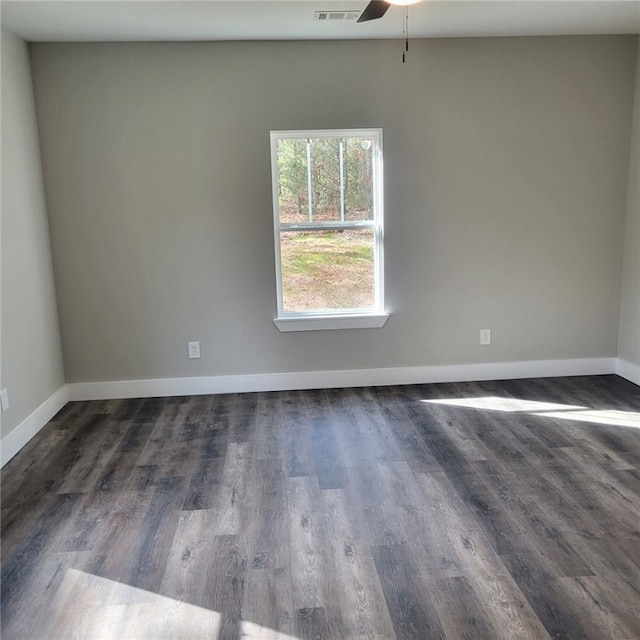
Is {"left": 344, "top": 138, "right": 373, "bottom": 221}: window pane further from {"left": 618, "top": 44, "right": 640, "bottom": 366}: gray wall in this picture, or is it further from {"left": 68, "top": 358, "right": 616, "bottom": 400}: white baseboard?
{"left": 618, "top": 44, "right": 640, "bottom": 366}: gray wall

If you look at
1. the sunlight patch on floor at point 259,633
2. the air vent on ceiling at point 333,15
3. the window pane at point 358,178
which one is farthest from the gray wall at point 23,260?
the window pane at point 358,178

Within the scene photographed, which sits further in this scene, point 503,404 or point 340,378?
point 340,378

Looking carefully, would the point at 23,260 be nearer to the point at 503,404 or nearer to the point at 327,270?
the point at 327,270

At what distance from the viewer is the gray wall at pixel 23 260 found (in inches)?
129

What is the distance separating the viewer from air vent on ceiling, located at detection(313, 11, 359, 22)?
3279mm

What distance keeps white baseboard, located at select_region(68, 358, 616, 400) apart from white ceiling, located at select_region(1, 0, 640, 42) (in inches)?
94.4

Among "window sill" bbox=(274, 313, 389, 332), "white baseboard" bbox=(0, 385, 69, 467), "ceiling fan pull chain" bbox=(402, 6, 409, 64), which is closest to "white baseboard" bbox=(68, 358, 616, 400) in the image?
"white baseboard" bbox=(0, 385, 69, 467)

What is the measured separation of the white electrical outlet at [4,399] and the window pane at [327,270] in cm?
195

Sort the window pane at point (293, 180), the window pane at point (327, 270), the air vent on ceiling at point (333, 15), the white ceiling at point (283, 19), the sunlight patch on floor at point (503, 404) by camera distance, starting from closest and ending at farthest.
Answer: the white ceiling at point (283, 19)
the air vent on ceiling at point (333, 15)
the sunlight patch on floor at point (503, 404)
the window pane at point (293, 180)
the window pane at point (327, 270)

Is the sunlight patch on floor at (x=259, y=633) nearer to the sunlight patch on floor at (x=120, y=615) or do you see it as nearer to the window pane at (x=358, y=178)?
the sunlight patch on floor at (x=120, y=615)

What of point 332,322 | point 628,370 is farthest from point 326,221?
point 628,370

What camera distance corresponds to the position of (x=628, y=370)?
14.2ft

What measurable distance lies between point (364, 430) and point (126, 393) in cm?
188

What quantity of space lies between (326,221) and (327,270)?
1.21 ft
